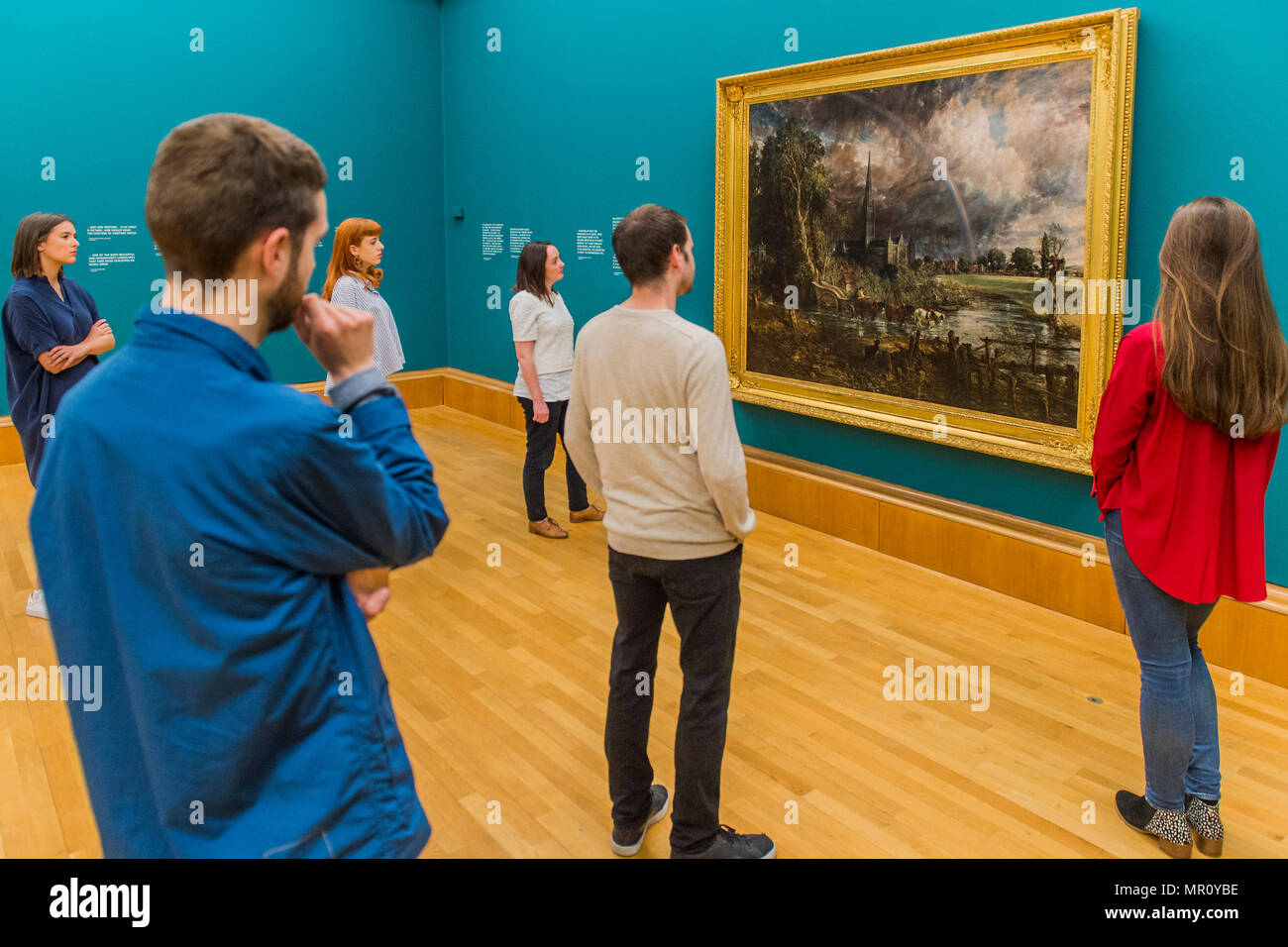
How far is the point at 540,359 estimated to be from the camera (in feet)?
20.7

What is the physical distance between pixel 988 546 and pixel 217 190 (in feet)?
16.1

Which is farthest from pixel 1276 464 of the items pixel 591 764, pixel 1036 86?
pixel 591 764

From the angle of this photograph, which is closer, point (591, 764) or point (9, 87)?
point (591, 764)

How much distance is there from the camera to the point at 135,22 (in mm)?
8438

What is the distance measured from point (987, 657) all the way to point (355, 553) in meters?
3.94

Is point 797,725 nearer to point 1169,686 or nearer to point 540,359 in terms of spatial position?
point 1169,686

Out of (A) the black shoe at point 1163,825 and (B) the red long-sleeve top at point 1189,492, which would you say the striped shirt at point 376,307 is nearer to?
(B) the red long-sleeve top at point 1189,492

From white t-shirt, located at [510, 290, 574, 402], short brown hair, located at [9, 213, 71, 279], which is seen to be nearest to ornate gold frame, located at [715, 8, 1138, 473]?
white t-shirt, located at [510, 290, 574, 402]

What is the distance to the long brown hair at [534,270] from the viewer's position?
242 inches

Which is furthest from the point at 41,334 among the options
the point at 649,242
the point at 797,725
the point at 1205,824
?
the point at 1205,824

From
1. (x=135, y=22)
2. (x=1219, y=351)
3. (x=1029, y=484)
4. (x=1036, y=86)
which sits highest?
(x=135, y=22)

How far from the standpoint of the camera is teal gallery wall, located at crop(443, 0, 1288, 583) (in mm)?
4324

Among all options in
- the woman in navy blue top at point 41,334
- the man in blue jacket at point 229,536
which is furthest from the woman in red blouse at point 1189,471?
the woman in navy blue top at point 41,334

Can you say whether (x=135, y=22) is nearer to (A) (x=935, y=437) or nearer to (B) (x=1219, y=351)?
(A) (x=935, y=437)
